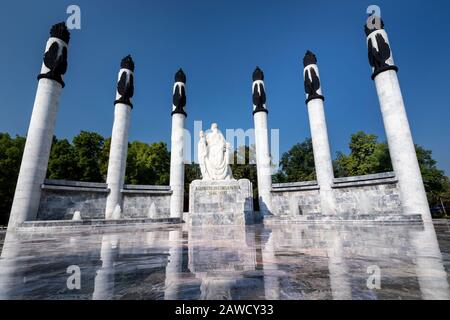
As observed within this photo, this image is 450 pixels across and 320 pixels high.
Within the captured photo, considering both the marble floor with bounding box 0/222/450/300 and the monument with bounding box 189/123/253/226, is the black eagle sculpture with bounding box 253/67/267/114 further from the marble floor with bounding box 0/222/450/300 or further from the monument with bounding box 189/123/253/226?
the marble floor with bounding box 0/222/450/300

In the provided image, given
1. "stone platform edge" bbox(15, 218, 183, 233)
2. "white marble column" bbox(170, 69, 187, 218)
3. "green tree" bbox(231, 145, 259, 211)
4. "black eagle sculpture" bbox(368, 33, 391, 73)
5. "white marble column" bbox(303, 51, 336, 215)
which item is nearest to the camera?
"stone platform edge" bbox(15, 218, 183, 233)

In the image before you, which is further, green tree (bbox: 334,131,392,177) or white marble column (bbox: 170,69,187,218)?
green tree (bbox: 334,131,392,177)

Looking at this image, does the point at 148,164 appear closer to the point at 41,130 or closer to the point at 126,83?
the point at 126,83

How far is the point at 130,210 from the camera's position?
1747 centimetres

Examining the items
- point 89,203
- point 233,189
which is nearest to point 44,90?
point 89,203

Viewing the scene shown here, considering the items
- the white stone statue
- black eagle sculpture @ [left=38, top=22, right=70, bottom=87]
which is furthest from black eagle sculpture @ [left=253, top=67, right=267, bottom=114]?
black eagle sculpture @ [left=38, top=22, right=70, bottom=87]

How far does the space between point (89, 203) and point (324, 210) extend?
17027 millimetres

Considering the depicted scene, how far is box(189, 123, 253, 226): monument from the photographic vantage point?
34.8 feet

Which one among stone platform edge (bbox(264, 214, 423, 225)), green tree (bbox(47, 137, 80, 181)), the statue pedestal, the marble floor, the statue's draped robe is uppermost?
green tree (bbox(47, 137, 80, 181))

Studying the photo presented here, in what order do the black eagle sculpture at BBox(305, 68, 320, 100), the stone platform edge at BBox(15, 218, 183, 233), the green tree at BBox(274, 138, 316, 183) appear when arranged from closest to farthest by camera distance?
1. the stone platform edge at BBox(15, 218, 183, 233)
2. the black eagle sculpture at BBox(305, 68, 320, 100)
3. the green tree at BBox(274, 138, 316, 183)

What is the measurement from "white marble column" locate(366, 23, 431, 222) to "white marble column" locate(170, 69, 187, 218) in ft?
51.5

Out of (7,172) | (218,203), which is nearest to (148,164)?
(7,172)
